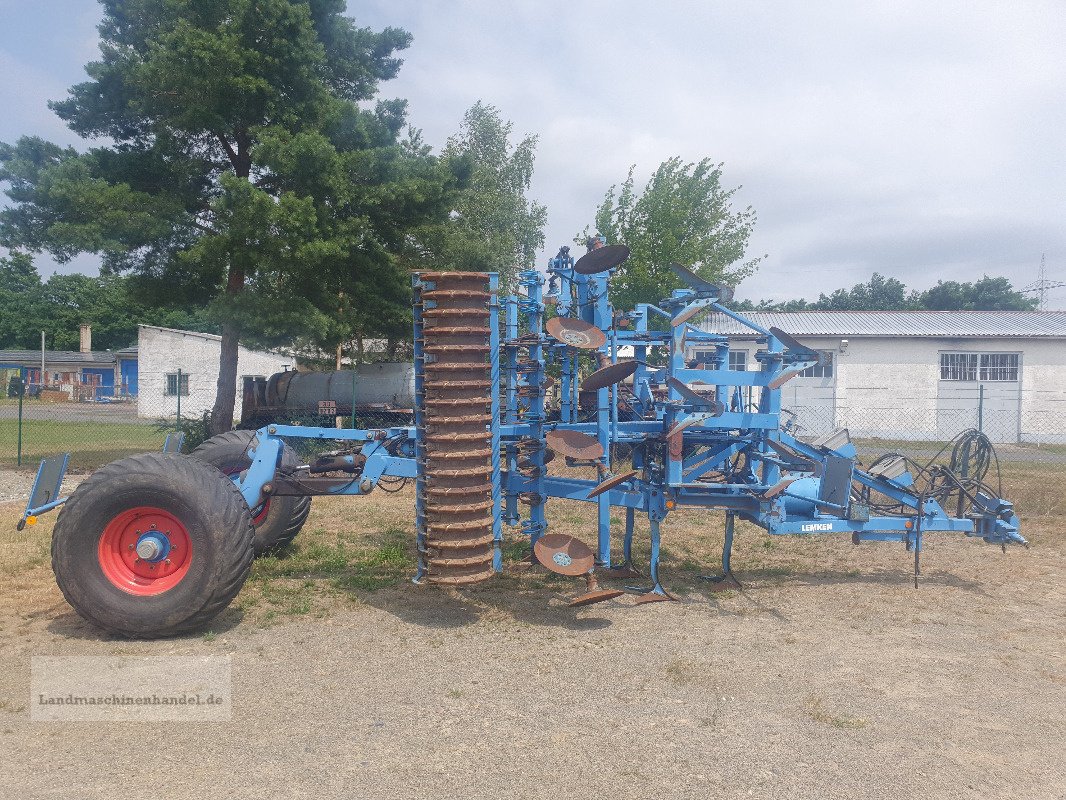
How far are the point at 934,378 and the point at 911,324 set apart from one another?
2.59m

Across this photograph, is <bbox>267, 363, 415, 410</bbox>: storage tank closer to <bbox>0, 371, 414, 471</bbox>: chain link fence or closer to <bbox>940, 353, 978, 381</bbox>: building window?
<bbox>0, 371, 414, 471</bbox>: chain link fence

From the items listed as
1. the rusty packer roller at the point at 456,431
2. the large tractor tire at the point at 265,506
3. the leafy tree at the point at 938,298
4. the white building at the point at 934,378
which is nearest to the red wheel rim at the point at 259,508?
the large tractor tire at the point at 265,506

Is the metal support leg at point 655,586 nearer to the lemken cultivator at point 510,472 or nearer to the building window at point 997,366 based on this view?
the lemken cultivator at point 510,472

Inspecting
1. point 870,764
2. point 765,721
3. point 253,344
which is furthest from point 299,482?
point 253,344

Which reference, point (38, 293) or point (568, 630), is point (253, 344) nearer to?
point (568, 630)

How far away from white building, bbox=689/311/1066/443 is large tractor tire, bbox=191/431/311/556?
60.8ft

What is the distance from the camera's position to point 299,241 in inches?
553

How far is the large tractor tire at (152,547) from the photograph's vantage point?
5375 millimetres

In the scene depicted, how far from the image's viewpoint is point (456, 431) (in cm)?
570

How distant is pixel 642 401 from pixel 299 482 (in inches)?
122

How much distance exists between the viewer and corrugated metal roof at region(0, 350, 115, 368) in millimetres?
53656

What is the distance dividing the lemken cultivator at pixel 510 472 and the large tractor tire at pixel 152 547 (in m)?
0.01

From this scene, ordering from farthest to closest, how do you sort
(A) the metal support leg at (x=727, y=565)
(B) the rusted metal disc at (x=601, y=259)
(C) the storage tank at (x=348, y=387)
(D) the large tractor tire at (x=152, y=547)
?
(C) the storage tank at (x=348, y=387), (A) the metal support leg at (x=727, y=565), (B) the rusted metal disc at (x=601, y=259), (D) the large tractor tire at (x=152, y=547)

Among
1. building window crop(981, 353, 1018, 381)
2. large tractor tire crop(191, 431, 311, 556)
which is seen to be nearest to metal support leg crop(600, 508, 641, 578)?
large tractor tire crop(191, 431, 311, 556)
